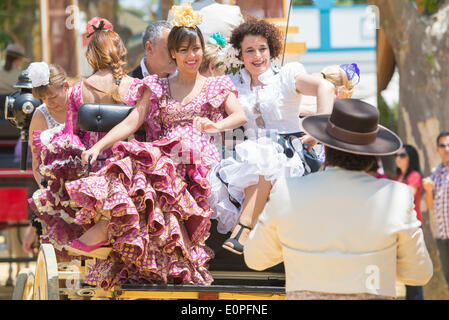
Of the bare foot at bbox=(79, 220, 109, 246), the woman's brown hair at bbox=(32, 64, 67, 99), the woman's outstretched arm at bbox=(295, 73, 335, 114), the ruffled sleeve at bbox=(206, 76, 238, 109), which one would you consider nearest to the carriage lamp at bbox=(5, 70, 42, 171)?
the woman's brown hair at bbox=(32, 64, 67, 99)

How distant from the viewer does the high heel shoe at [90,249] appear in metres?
3.92

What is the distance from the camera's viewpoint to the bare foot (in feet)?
12.8

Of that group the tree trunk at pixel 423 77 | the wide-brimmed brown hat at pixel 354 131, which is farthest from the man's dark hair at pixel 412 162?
the wide-brimmed brown hat at pixel 354 131

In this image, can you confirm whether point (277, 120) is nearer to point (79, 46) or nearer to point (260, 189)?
point (260, 189)

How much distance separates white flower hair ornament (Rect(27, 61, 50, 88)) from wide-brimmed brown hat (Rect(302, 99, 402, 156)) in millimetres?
2434

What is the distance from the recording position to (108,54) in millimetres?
4684

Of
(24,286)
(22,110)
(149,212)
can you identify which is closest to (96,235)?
(149,212)

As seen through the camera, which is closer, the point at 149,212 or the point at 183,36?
the point at 149,212

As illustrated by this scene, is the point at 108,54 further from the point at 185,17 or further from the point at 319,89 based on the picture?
the point at 319,89

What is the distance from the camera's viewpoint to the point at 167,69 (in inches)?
198

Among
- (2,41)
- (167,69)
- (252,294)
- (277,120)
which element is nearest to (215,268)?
(252,294)

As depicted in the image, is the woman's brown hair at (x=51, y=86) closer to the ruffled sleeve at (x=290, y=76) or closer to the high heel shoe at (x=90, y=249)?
the high heel shoe at (x=90, y=249)

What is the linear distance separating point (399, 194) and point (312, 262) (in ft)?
1.33

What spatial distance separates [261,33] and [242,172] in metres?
0.89
